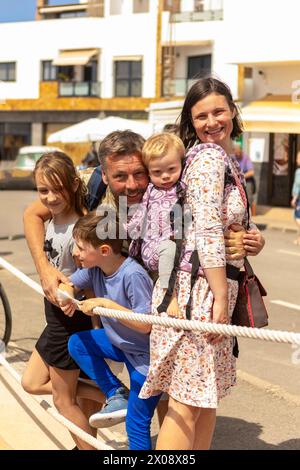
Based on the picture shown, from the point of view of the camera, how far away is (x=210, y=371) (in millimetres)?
2979

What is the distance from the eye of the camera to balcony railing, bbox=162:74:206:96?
119 ft

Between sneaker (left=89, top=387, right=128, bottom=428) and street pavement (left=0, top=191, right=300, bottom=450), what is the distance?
814 millimetres

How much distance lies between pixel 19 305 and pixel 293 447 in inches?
182

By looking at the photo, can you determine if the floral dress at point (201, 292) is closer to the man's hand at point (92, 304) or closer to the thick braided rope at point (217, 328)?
the thick braided rope at point (217, 328)

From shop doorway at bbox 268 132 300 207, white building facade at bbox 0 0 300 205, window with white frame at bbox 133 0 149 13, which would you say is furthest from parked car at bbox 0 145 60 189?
window with white frame at bbox 133 0 149 13

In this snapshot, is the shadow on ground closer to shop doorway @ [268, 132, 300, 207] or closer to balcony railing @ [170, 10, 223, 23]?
shop doorway @ [268, 132, 300, 207]

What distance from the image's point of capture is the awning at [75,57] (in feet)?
133

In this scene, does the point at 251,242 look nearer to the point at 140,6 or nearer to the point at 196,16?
the point at 196,16

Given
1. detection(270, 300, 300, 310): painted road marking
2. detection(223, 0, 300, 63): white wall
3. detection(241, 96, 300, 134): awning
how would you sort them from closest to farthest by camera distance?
1. detection(270, 300, 300, 310): painted road marking
2. detection(241, 96, 300, 134): awning
3. detection(223, 0, 300, 63): white wall

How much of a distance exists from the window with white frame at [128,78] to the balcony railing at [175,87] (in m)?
1.69

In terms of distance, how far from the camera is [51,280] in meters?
3.63

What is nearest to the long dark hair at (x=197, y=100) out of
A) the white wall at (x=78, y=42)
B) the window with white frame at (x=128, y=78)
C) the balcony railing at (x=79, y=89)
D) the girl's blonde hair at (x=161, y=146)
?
the girl's blonde hair at (x=161, y=146)
